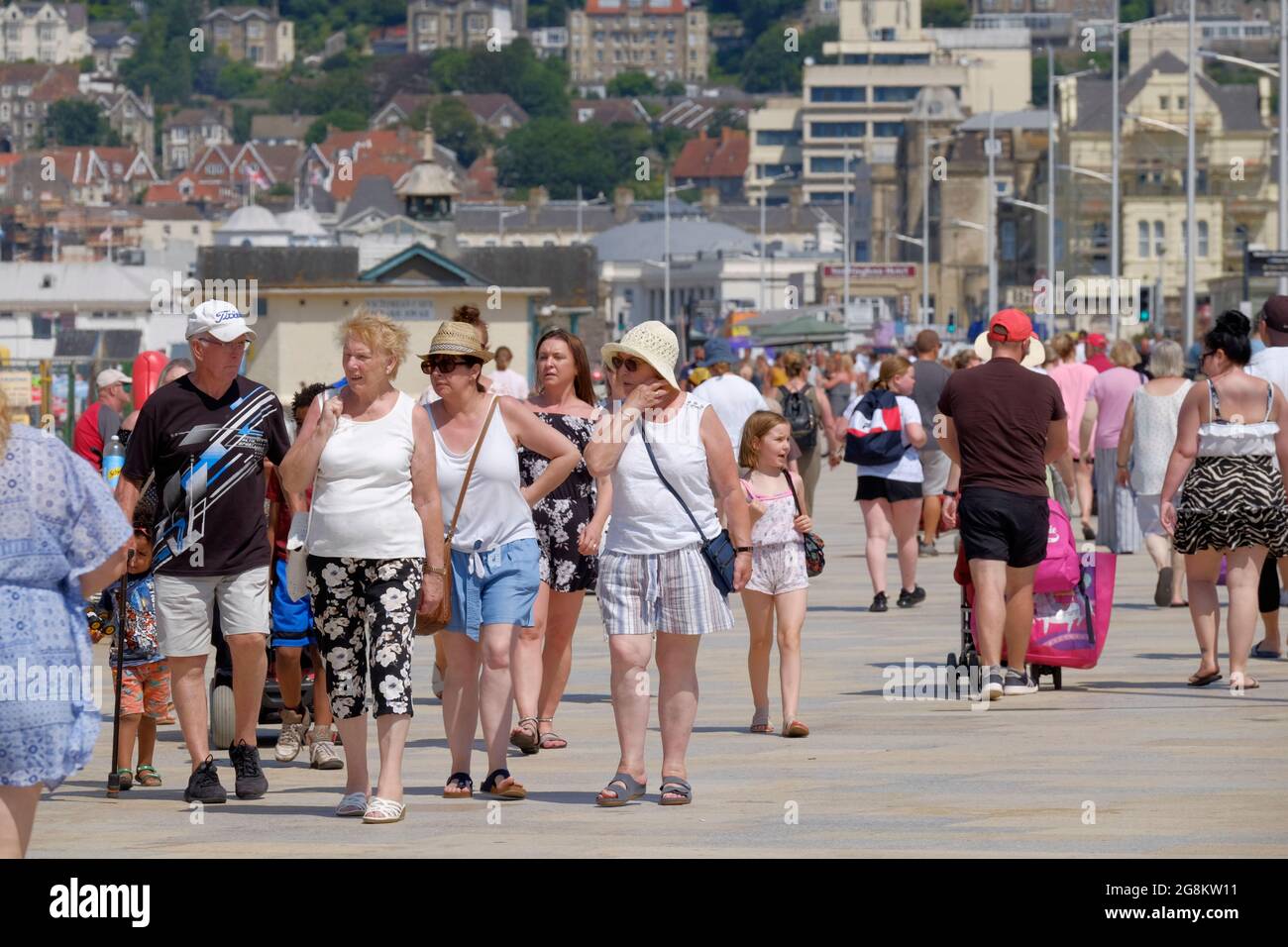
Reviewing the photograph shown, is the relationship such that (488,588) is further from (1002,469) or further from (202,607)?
(1002,469)

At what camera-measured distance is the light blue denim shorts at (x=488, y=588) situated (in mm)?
10398

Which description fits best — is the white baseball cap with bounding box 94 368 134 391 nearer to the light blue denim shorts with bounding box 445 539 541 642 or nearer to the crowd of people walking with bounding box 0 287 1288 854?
the crowd of people walking with bounding box 0 287 1288 854

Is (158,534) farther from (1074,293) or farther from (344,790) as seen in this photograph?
(1074,293)

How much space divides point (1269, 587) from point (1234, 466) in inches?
62.2

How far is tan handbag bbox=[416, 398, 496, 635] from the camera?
32.6ft

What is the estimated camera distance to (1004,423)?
12.6 m

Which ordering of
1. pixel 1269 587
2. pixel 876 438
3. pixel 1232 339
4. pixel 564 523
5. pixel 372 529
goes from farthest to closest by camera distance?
pixel 876 438
pixel 1269 587
pixel 1232 339
pixel 564 523
pixel 372 529

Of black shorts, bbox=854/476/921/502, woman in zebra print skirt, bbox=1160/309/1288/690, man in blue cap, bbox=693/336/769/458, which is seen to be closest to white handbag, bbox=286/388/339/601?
woman in zebra print skirt, bbox=1160/309/1288/690

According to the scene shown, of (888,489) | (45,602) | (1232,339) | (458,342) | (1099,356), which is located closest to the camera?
(45,602)

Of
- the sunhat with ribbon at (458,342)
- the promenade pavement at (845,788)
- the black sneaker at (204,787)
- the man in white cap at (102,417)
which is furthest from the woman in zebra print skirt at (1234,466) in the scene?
the man in white cap at (102,417)

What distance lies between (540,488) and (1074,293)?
82497 mm

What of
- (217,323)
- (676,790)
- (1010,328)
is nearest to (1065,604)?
(1010,328)
